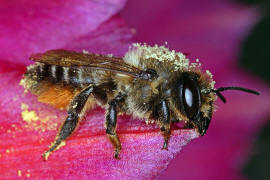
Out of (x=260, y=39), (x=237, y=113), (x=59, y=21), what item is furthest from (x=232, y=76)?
(x=59, y=21)

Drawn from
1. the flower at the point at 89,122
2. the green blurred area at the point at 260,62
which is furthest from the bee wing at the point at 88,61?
the green blurred area at the point at 260,62

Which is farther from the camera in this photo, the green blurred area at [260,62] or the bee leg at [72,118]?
the green blurred area at [260,62]

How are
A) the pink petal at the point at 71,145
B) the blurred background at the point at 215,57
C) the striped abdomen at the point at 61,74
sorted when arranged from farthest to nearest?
the blurred background at the point at 215,57 → the striped abdomen at the point at 61,74 → the pink petal at the point at 71,145

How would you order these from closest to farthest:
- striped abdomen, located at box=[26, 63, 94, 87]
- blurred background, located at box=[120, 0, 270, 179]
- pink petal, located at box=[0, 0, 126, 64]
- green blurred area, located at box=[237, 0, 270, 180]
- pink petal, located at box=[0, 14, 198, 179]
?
pink petal, located at box=[0, 14, 198, 179] < striped abdomen, located at box=[26, 63, 94, 87] < pink petal, located at box=[0, 0, 126, 64] < blurred background, located at box=[120, 0, 270, 179] < green blurred area, located at box=[237, 0, 270, 180]

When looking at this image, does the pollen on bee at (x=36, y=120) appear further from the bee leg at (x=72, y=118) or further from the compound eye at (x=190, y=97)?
the compound eye at (x=190, y=97)

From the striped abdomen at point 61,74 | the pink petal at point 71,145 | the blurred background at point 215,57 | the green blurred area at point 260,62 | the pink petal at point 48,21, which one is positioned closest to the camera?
the pink petal at point 71,145

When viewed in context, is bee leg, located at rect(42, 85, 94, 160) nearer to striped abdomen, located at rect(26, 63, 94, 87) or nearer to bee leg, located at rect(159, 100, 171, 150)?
striped abdomen, located at rect(26, 63, 94, 87)

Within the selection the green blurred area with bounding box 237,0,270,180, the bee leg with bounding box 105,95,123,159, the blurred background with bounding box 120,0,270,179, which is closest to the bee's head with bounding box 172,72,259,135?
the bee leg with bounding box 105,95,123,159

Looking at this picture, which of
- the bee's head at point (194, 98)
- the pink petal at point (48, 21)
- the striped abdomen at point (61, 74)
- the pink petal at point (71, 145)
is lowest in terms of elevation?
the pink petal at point (71, 145)
